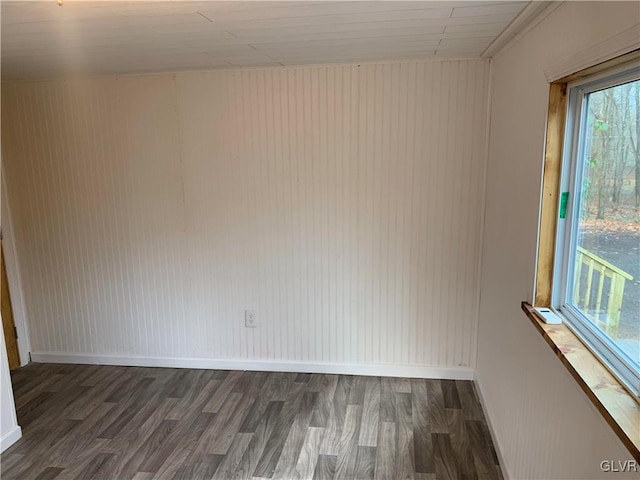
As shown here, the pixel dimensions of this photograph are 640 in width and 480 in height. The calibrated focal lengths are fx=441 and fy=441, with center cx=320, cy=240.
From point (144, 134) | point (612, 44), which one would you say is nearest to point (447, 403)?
point (612, 44)

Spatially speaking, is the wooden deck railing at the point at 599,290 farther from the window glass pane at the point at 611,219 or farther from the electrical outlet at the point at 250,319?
the electrical outlet at the point at 250,319

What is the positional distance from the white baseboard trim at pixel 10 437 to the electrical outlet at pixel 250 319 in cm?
146

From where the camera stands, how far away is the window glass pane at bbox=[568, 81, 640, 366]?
121 cm

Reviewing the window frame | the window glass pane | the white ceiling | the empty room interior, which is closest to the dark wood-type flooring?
the empty room interior

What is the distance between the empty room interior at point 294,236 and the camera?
5.63 ft

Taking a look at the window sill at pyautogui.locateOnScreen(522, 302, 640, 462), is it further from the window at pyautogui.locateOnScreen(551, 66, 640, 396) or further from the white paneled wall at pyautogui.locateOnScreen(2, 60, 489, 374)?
the white paneled wall at pyautogui.locateOnScreen(2, 60, 489, 374)

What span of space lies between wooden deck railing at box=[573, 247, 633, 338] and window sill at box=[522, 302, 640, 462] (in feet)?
0.33

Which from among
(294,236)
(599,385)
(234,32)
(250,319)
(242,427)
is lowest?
(242,427)

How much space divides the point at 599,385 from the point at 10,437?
2.87 metres

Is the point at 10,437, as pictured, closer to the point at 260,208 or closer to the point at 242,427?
the point at 242,427

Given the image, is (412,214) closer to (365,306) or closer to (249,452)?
(365,306)

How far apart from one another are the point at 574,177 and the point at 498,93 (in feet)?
3.41

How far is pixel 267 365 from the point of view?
128 inches

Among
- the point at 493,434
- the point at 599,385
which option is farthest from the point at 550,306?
the point at 493,434
